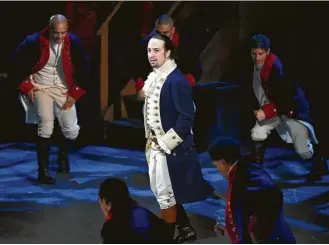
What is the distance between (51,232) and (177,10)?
5.11m

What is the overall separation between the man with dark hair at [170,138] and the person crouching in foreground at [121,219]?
1.59 m

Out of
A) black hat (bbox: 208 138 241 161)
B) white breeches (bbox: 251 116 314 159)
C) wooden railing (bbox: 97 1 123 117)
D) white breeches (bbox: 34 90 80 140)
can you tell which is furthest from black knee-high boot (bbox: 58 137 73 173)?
black hat (bbox: 208 138 241 161)

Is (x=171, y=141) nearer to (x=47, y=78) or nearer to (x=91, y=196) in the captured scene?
(x=91, y=196)

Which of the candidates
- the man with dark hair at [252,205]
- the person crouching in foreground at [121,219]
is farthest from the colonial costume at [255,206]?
the person crouching in foreground at [121,219]

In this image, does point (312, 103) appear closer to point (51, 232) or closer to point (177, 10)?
point (177, 10)

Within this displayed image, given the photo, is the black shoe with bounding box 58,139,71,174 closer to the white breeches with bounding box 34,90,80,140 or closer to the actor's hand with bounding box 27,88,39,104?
the white breeches with bounding box 34,90,80,140

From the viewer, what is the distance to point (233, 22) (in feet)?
35.7

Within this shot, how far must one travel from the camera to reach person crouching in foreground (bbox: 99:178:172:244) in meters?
4.70

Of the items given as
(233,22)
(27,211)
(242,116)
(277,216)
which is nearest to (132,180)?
(27,211)

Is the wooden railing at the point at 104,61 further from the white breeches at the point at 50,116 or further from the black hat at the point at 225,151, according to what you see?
the black hat at the point at 225,151

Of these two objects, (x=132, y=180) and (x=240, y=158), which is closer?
(x=240, y=158)

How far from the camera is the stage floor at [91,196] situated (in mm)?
6926

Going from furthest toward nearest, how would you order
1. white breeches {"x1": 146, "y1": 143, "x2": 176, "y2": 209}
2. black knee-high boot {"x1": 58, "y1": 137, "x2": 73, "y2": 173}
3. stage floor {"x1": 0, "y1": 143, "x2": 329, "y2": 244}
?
black knee-high boot {"x1": 58, "y1": 137, "x2": 73, "y2": 173} < stage floor {"x1": 0, "y1": 143, "x2": 329, "y2": 244} < white breeches {"x1": 146, "y1": 143, "x2": 176, "y2": 209}

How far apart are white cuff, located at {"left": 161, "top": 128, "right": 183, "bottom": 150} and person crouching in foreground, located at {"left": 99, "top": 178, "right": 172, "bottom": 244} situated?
157 cm
